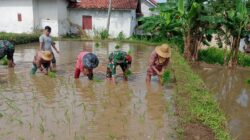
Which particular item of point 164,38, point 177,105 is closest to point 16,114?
point 177,105

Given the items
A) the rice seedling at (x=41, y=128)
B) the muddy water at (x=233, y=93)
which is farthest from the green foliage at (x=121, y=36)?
the rice seedling at (x=41, y=128)

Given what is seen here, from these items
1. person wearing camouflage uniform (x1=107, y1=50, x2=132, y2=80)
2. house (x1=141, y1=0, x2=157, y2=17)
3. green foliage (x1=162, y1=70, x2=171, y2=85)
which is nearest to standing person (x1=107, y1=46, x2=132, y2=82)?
person wearing camouflage uniform (x1=107, y1=50, x2=132, y2=80)

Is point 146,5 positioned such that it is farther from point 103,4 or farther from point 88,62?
point 88,62

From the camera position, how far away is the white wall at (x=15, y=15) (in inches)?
963

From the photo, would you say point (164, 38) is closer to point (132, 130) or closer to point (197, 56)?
point (197, 56)

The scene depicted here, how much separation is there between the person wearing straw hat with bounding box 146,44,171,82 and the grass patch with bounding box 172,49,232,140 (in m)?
0.52

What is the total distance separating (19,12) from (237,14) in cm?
1548

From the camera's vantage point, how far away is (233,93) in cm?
1032

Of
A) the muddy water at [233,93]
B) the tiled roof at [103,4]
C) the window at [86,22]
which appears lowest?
the muddy water at [233,93]

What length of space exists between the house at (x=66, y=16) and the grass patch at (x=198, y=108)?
17301 millimetres

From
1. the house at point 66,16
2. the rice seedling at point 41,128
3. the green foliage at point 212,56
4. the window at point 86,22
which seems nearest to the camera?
the rice seedling at point 41,128

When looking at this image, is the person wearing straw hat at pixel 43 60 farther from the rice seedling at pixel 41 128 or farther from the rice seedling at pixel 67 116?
the rice seedling at pixel 41 128

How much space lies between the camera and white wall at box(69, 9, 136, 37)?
2573 centimetres

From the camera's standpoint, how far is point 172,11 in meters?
15.7
